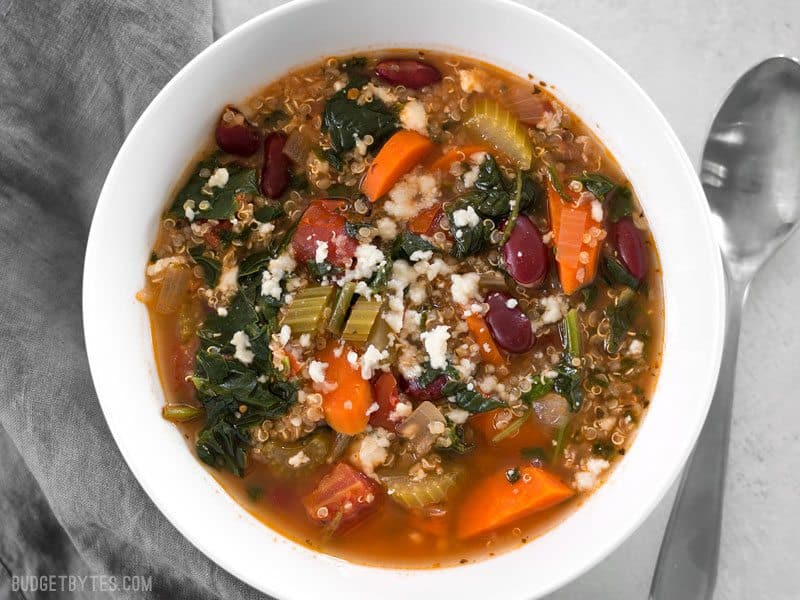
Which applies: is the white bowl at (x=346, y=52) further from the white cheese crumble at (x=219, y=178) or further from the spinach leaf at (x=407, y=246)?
the spinach leaf at (x=407, y=246)

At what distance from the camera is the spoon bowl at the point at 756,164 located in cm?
309

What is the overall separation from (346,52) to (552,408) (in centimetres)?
150

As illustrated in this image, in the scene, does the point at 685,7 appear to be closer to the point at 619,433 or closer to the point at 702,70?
the point at 702,70

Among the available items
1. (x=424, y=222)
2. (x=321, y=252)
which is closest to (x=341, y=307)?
(x=321, y=252)

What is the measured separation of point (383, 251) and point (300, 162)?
451mm

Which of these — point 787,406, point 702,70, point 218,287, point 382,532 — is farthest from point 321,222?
point 787,406

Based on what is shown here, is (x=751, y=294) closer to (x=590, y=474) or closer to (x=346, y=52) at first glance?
(x=590, y=474)

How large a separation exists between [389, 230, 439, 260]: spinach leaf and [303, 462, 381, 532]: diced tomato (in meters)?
0.78

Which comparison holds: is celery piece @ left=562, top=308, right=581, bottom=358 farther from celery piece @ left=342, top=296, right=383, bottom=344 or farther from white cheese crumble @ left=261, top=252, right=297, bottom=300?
white cheese crumble @ left=261, top=252, right=297, bottom=300

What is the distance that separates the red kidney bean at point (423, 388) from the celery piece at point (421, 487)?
29 cm

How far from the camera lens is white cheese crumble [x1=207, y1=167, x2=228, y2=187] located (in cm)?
281

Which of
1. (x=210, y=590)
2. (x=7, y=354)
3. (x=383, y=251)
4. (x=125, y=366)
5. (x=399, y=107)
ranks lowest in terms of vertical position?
(x=210, y=590)

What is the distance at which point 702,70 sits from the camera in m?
3.18

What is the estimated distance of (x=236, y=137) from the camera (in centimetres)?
281
